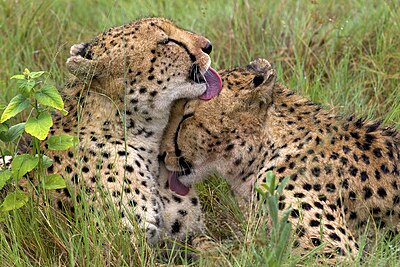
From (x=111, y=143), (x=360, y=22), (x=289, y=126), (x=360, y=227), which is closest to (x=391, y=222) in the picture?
(x=360, y=227)

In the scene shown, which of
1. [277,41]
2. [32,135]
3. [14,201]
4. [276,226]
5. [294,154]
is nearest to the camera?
[276,226]

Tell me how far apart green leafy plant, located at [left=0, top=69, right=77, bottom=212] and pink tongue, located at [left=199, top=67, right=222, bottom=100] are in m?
0.73

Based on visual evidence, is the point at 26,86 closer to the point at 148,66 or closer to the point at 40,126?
the point at 40,126

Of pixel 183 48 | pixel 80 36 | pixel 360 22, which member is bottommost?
pixel 80 36

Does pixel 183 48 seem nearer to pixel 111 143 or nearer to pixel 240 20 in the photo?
pixel 111 143

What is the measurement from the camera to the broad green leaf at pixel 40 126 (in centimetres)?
413

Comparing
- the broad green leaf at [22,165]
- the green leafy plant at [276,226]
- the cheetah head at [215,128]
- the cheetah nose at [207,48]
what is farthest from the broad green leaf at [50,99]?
the green leafy plant at [276,226]

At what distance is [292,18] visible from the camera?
657cm

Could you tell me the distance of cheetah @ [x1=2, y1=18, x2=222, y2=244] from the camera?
4.48 m

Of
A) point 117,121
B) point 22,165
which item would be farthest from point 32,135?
point 117,121

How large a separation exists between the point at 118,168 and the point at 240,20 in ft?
7.39

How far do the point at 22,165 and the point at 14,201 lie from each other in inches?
6.6

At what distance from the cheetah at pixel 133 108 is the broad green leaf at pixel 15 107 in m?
0.36

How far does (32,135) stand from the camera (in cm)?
416
